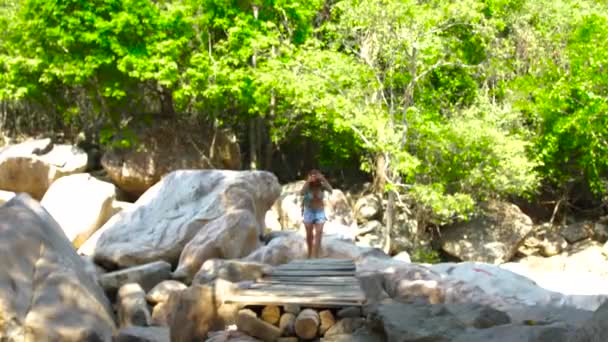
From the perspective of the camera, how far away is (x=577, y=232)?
2119cm

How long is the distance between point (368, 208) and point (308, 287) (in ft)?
44.6

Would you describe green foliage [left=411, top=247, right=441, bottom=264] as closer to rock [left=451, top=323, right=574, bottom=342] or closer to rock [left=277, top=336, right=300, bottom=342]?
rock [left=277, top=336, right=300, bottom=342]

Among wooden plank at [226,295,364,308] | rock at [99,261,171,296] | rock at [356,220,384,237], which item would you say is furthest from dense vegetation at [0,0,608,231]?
wooden plank at [226,295,364,308]

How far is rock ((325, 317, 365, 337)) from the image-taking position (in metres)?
5.64

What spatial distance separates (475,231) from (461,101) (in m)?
4.33

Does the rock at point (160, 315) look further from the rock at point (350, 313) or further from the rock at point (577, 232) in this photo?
the rock at point (577, 232)

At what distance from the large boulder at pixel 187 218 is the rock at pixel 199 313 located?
11.0 ft

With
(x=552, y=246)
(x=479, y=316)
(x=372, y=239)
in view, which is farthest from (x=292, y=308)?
(x=552, y=246)

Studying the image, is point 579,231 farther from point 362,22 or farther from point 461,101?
point 362,22

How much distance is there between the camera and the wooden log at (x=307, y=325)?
18.9ft

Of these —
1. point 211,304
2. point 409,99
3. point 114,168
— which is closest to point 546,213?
point 409,99

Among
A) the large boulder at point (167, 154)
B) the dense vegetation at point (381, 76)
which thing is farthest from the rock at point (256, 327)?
the large boulder at point (167, 154)

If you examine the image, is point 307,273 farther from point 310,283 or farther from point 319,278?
point 310,283

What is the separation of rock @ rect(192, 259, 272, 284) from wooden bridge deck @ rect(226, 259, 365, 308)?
0.13m
